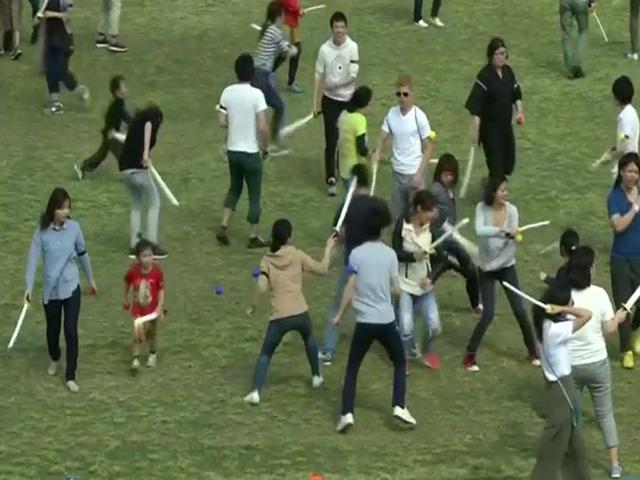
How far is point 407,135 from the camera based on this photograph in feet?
50.1

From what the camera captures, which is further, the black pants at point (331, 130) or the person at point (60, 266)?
the black pants at point (331, 130)

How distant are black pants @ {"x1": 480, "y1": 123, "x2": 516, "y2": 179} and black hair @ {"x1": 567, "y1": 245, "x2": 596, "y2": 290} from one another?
5.44m

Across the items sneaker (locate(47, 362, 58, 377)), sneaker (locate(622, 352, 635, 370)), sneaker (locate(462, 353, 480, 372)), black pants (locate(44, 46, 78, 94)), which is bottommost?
sneaker (locate(47, 362, 58, 377))

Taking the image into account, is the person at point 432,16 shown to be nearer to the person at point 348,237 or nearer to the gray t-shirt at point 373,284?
the person at point 348,237

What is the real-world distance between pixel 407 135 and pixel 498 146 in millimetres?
1954

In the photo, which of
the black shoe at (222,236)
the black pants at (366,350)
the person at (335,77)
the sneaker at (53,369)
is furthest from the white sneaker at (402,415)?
the person at (335,77)

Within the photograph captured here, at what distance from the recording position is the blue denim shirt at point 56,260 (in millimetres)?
12859

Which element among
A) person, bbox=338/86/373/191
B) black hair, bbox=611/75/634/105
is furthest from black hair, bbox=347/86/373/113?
black hair, bbox=611/75/634/105

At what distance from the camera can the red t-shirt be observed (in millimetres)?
13172

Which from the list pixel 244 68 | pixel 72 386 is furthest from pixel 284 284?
pixel 244 68

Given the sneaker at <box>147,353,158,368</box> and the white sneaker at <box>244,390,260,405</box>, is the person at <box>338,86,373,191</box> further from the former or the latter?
the white sneaker at <box>244,390,260,405</box>

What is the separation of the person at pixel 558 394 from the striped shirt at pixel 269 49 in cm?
818

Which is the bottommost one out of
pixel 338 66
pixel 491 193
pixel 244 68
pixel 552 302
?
pixel 552 302

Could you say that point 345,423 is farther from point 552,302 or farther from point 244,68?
point 244,68
